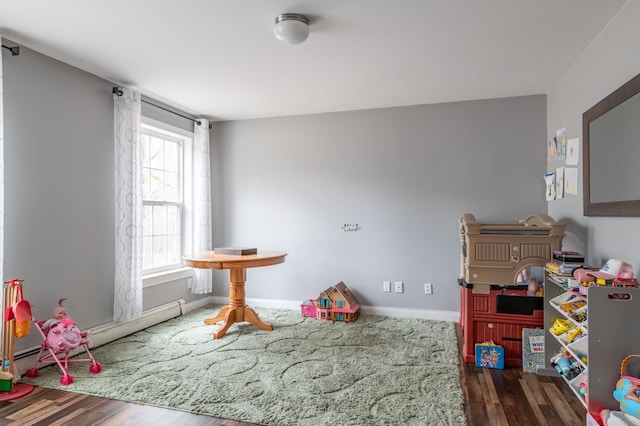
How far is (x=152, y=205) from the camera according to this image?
13.3 feet

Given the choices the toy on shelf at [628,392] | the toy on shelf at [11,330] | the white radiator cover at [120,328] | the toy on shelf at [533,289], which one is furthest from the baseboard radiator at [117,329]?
the toy on shelf at [628,392]

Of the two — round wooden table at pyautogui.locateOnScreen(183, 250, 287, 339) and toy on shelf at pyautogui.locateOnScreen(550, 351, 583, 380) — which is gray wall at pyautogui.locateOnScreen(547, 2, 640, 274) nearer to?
toy on shelf at pyautogui.locateOnScreen(550, 351, 583, 380)

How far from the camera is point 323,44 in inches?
105

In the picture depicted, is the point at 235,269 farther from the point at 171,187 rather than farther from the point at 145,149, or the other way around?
the point at 145,149

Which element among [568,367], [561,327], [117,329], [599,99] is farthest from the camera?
[117,329]

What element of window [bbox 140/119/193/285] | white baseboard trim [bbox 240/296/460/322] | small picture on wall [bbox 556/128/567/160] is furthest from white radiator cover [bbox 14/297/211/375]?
small picture on wall [bbox 556/128/567/160]

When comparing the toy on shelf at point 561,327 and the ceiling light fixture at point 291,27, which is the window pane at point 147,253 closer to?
the ceiling light fixture at point 291,27

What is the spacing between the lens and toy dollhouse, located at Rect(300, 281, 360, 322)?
12.8ft

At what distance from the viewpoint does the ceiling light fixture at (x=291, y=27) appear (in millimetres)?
2279

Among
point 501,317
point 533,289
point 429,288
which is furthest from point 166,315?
point 533,289

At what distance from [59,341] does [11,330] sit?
0.29 meters

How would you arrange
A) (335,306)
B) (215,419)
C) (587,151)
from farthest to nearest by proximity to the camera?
(335,306), (587,151), (215,419)

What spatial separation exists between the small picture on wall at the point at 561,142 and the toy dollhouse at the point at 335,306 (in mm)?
2352

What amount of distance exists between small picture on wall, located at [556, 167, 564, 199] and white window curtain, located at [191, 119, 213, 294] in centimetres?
362
